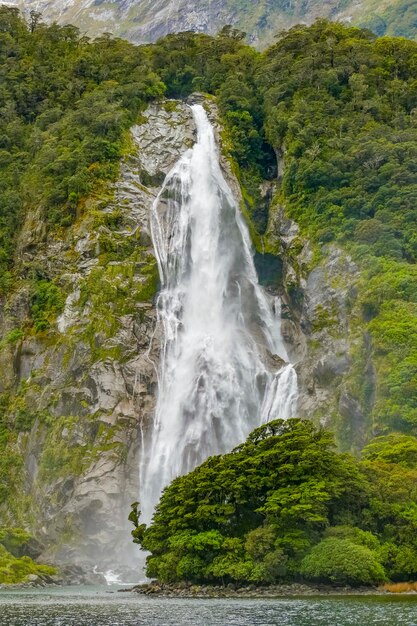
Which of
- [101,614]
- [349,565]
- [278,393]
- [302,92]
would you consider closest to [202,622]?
[101,614]

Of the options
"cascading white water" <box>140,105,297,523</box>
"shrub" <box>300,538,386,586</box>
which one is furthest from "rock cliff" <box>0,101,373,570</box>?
"shrub" <box>300,538,386,586</box>

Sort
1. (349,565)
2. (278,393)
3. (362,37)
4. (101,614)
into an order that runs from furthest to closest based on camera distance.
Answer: (362,37), (278,393), (349,565), (101,614)

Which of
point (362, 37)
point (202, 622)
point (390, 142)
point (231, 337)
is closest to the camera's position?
point (202, 622)

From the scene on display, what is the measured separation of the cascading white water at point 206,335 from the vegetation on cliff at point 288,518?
655 inches

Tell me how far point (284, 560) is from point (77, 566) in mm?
22310

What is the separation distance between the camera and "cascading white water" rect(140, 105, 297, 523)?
6906 centimetres

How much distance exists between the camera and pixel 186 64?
10456cm

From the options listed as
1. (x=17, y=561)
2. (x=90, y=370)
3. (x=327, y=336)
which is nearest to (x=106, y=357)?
(x=90, y=370)

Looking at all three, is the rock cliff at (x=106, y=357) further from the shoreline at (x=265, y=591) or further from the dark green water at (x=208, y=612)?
the dark green water at (x=208, y=612)

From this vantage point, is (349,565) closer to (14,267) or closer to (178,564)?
(178,564)

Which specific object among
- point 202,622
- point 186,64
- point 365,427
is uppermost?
point 186,64

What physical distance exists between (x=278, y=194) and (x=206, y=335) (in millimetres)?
19229

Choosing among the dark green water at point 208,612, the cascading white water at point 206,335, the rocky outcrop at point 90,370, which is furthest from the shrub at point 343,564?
the rocky outcrop at point 90,370

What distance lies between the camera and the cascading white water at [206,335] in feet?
227
